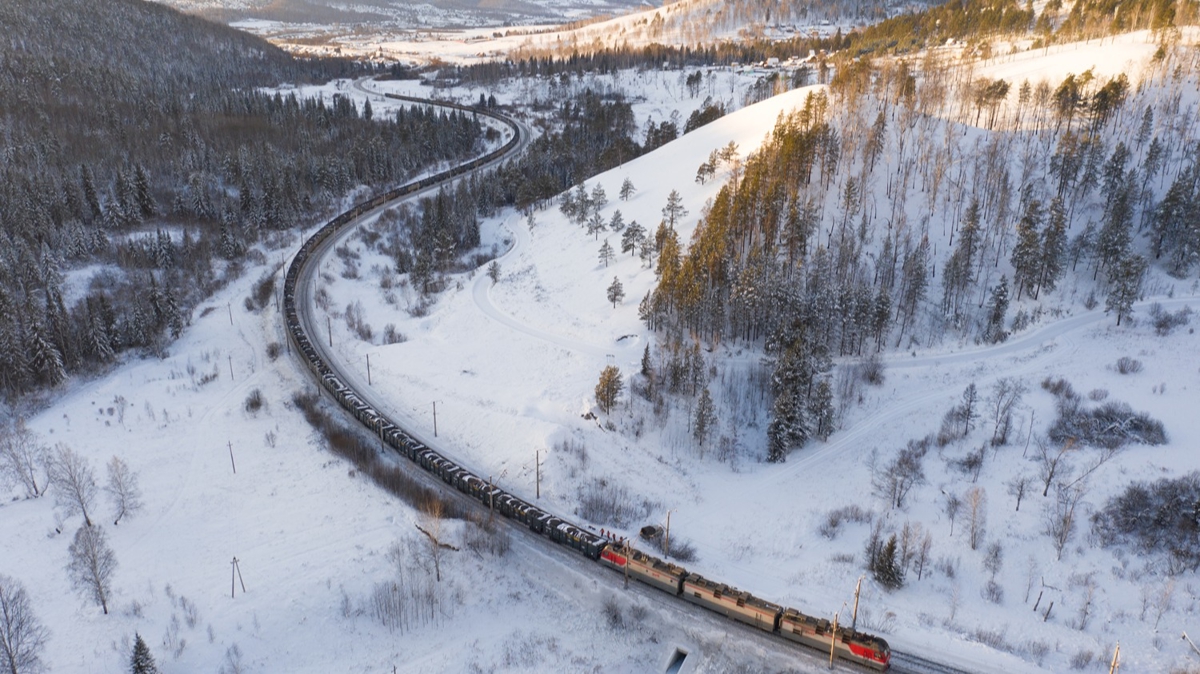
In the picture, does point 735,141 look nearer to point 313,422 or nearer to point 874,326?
A: point 874,326

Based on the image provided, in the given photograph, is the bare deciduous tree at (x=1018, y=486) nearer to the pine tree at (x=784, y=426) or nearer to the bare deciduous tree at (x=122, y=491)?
the pine tree at (x=784, y=426)

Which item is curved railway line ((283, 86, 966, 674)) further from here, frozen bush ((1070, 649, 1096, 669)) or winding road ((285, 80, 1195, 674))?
frozen bush ((1070, 649, 1096, 669))

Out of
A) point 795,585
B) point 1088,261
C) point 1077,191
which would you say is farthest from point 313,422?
point 1077,191

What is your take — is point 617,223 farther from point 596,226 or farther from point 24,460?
point 24,460

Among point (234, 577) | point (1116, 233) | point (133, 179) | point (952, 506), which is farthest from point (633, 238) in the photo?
point (133, 179)

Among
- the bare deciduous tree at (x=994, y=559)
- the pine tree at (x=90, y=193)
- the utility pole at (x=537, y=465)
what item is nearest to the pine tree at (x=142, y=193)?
the pine tree at (x=90, y=193)

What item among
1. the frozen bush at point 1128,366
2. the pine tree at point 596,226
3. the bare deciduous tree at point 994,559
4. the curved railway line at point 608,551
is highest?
the pine tree at point 596,226

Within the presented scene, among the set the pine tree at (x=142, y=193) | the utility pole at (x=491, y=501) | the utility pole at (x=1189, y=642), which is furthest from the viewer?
the pine tree at (x=142, y=193)
